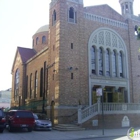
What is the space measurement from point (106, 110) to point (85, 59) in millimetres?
6532

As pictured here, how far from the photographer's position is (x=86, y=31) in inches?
1055

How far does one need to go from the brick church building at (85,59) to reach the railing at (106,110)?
220 cm

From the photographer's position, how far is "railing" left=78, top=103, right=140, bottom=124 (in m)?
21.3

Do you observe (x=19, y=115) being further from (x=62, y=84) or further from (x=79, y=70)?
(x=79, y=70)

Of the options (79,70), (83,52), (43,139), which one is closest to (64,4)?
(83,52)

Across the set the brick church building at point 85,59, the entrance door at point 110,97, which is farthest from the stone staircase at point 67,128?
the entrance door at point 110,97

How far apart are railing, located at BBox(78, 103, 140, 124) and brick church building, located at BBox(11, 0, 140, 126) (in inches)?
86.8

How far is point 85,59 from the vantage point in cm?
2583

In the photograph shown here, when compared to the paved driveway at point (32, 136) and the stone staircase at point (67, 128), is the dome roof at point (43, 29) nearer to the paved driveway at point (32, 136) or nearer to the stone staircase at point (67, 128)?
the stone staircase at point (67, 128)

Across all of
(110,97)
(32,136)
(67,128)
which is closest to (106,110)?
(67,128)

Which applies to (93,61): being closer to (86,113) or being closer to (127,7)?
(86,113)

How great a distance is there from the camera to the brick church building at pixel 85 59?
24.0 meters

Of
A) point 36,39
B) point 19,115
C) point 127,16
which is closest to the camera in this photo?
point 19,115

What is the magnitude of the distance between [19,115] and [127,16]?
20390 mm
